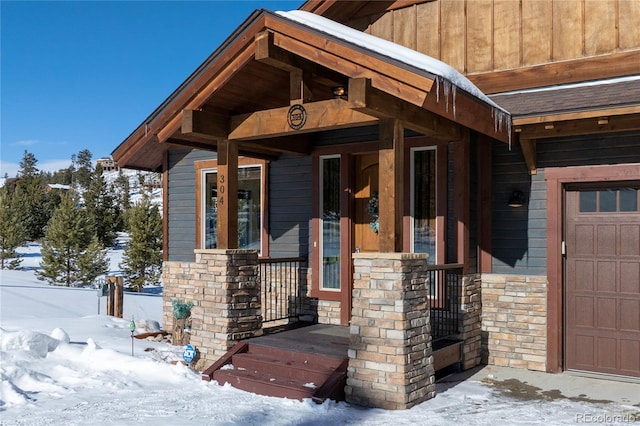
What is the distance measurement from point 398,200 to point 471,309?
212cm

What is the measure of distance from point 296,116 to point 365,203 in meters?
2.15

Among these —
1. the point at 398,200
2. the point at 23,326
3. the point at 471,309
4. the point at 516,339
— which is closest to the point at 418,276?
the point at 398,200

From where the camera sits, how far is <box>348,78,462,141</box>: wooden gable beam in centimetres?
Result: 467

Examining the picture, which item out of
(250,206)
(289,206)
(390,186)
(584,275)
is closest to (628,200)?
(584,275)

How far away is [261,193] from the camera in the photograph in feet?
27.2

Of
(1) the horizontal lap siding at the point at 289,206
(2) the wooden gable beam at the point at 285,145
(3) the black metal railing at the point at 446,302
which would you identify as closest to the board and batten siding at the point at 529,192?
(3) the black metal railing at the point at 446,302

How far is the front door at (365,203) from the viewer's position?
23.8 feet

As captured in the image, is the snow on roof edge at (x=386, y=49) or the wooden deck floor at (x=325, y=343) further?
the wooden deck floor at (x=325, y=343)

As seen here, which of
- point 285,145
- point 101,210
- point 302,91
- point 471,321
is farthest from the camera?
point 101,210

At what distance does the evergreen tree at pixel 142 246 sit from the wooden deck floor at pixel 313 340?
18.8 meters

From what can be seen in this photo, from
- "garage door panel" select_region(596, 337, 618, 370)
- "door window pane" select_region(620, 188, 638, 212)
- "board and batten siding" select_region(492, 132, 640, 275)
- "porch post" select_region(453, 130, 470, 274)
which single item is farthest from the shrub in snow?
"door window pane" select_region(620, 188, 638, 212)

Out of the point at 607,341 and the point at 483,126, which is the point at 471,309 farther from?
the point at 483,126

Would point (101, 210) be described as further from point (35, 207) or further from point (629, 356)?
point (629, 356)

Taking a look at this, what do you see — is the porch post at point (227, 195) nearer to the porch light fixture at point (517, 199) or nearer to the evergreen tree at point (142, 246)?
the porch light fixture at point (517, 199)
